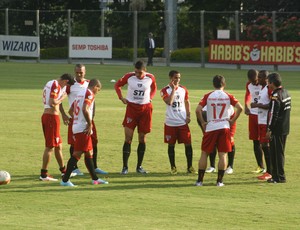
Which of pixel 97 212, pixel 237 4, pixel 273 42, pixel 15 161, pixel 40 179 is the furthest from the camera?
pixel 237 4

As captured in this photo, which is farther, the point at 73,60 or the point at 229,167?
the point at 73,60

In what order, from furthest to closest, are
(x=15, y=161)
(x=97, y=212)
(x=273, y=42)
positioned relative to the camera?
(x=273, y=42) < (x=15, y=161) < (x=97, y=212)

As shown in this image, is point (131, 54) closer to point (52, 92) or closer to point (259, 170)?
point (259, 170)

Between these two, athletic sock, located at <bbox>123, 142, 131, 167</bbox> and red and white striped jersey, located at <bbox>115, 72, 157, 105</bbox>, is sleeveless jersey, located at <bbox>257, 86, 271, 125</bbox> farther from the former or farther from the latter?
athletic sock, located at <bbox>123, 142, 131, 167</bbox>

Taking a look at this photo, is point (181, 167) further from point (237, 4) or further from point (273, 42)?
point (237, 4)

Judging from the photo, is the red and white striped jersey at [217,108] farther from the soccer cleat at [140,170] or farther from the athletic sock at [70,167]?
the athletic sock at [70,167]

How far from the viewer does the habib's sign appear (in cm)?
4716

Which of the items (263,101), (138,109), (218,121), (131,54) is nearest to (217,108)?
(218,121)

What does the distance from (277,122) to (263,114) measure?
3.09 ft

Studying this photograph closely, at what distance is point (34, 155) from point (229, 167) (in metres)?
4.29

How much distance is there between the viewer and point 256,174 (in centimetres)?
1733

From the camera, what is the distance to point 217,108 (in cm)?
1560

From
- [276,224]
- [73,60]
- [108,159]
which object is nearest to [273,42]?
[73,60]

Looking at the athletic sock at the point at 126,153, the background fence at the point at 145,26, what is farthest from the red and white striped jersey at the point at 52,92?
the background fence at the point at 145,26
